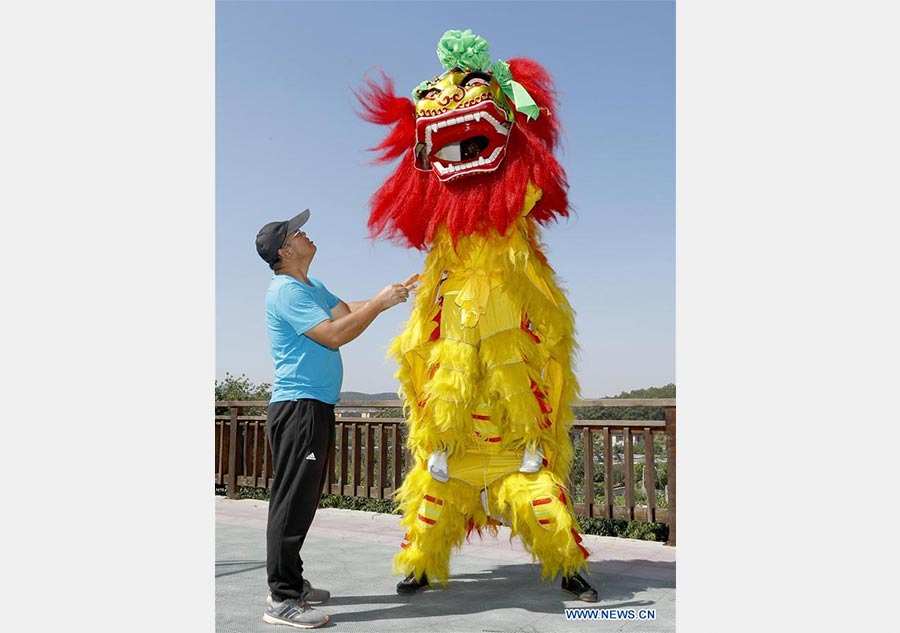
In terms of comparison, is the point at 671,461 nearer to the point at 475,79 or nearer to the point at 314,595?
the point at 314,595

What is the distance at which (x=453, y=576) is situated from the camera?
298 cm

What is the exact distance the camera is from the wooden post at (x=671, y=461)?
3.53 metres

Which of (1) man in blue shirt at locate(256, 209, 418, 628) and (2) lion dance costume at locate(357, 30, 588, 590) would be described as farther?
(2) lion dance costume at locate(357, 30, 588, 590)

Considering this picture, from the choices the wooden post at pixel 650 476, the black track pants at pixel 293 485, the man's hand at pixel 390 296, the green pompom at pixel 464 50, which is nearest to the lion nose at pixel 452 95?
the green pompom at pixel 464 50

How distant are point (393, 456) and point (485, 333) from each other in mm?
2386

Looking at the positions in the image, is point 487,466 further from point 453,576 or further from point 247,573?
point 247,573

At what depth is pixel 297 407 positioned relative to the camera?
7.69 ft

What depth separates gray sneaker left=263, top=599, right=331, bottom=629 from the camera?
7.37ft

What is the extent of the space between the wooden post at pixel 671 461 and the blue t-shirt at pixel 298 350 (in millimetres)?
1865

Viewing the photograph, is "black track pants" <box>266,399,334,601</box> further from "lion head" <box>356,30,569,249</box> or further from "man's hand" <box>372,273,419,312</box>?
"lion head" <box>356,30,569,249</box>

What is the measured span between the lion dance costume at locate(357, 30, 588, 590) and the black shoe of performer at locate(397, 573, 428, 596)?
0.04 meters

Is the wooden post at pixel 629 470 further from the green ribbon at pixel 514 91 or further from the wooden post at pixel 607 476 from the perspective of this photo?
the green ribbon at pixel 514 91

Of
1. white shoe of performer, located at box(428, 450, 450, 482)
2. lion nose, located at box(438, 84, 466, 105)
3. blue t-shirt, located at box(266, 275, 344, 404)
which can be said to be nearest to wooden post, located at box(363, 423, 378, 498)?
white shoe of performer, located at box(428, 450, 450, 482)

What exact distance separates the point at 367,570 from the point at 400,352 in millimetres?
1092
